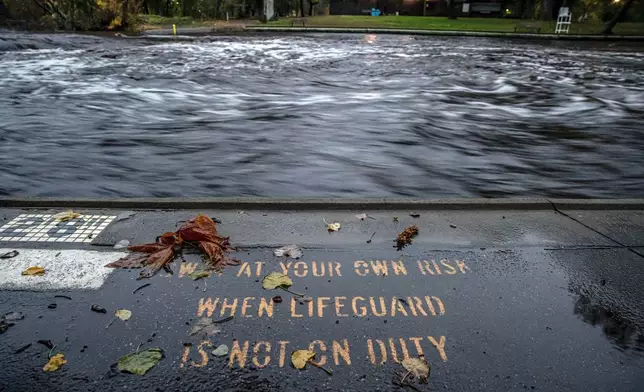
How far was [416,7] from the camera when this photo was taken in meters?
71.1

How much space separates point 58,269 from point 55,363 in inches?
52.0

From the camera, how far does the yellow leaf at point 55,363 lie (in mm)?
3006

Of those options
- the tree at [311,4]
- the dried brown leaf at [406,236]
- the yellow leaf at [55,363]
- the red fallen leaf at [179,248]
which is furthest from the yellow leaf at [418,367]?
the tree at [311,4]

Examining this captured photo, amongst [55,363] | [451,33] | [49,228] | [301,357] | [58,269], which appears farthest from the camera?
[451,33]

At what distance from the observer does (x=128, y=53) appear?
1155 inches

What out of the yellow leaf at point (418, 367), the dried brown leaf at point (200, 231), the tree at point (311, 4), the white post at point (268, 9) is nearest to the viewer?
the yellow leaf at point (418, 367)

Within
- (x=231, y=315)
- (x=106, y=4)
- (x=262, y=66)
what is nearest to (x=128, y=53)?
(x=262, y=66)

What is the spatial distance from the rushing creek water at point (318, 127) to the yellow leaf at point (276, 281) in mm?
3532

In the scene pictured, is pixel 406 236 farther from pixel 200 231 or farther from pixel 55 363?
pixel 55 363

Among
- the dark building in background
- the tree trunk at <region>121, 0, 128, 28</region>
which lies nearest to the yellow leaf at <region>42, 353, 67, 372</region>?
the tree trunk at <region>121, 0, 128, 28</region>

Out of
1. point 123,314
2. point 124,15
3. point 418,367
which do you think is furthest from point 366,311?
point 124,15

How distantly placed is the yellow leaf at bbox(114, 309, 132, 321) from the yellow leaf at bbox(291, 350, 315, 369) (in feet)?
4.37

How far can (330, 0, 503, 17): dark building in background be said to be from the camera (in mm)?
66562

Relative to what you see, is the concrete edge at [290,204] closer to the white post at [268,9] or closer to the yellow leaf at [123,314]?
the yellow leaf at [123,314]
